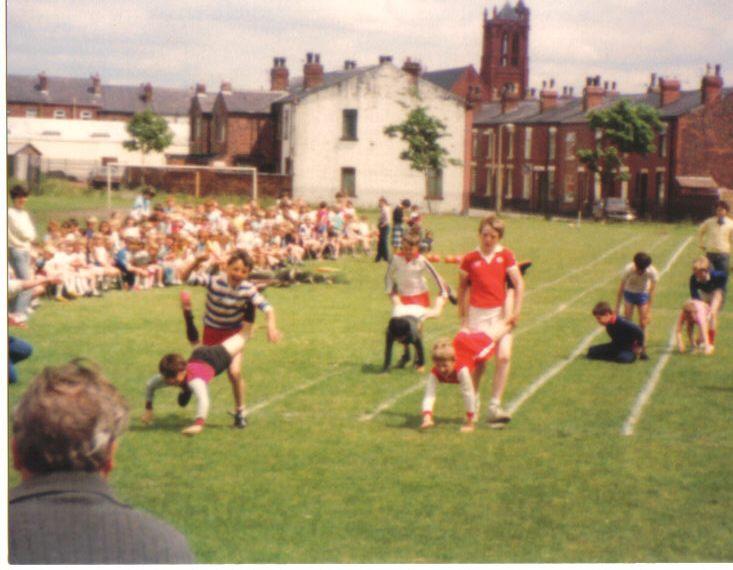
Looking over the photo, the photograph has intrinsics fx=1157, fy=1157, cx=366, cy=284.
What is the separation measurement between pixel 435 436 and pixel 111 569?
17.9 feet

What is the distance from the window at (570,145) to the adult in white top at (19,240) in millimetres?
43698

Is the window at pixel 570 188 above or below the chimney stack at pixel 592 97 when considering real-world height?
below

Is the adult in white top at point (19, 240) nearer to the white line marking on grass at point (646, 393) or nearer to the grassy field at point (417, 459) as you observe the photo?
the grassy field at point (417, 459)

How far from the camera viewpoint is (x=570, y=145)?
55.2m

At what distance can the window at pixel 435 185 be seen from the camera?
166 feet

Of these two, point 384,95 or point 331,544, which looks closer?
point 331,544

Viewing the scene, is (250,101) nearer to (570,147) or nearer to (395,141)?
(395,141)

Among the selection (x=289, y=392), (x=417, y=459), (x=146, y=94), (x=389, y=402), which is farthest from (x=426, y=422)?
(x=146, y=94)

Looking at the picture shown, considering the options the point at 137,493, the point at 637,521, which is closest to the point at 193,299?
the point at 137,493

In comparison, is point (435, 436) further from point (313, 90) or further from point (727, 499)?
point (313, 90)

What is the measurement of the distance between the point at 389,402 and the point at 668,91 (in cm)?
4036

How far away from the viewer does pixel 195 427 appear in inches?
332

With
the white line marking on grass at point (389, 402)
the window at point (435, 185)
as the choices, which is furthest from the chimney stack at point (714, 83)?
the window at point (435, 185)

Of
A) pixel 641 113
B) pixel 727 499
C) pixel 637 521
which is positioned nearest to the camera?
pixel 637 521
